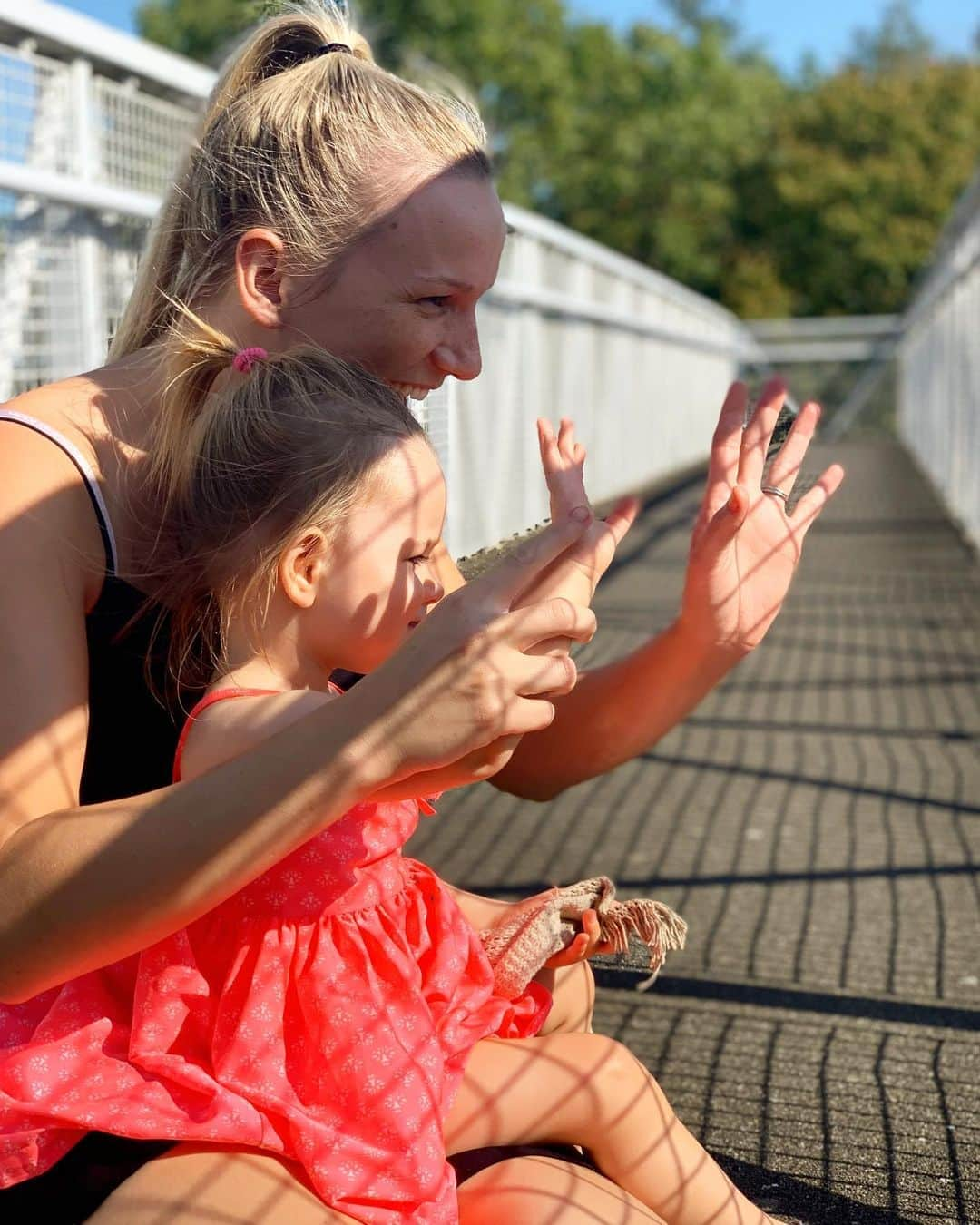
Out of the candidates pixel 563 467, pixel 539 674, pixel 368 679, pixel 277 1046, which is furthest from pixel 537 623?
pixel 277 1046

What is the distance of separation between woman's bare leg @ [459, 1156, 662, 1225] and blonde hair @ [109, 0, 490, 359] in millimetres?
1078

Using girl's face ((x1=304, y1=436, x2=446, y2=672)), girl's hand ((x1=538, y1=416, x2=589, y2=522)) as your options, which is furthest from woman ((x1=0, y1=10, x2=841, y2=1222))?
girl's face ((x1=304, y1=436, x2=446, y2=672))

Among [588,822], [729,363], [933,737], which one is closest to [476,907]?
[588,822]

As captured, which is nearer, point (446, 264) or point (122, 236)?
point (446, 264)

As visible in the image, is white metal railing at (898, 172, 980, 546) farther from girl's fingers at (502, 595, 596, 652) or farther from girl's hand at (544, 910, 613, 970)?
girl's fingers at (502, 595, 596, 652)

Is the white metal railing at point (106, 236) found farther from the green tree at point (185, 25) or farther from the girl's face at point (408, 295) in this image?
the green tree at point (185, 25)

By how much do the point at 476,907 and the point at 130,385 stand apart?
829 millimetres

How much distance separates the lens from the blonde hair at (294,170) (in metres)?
1.89

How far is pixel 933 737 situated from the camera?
5492 millimetres

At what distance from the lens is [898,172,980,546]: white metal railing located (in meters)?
10.3

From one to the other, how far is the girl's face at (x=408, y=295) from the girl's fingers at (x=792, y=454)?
415 millimetres

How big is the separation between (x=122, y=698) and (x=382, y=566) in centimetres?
36

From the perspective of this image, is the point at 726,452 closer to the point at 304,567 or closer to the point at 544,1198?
the point at 304,567

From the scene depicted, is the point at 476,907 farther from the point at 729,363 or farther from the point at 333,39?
the point at 729,363
